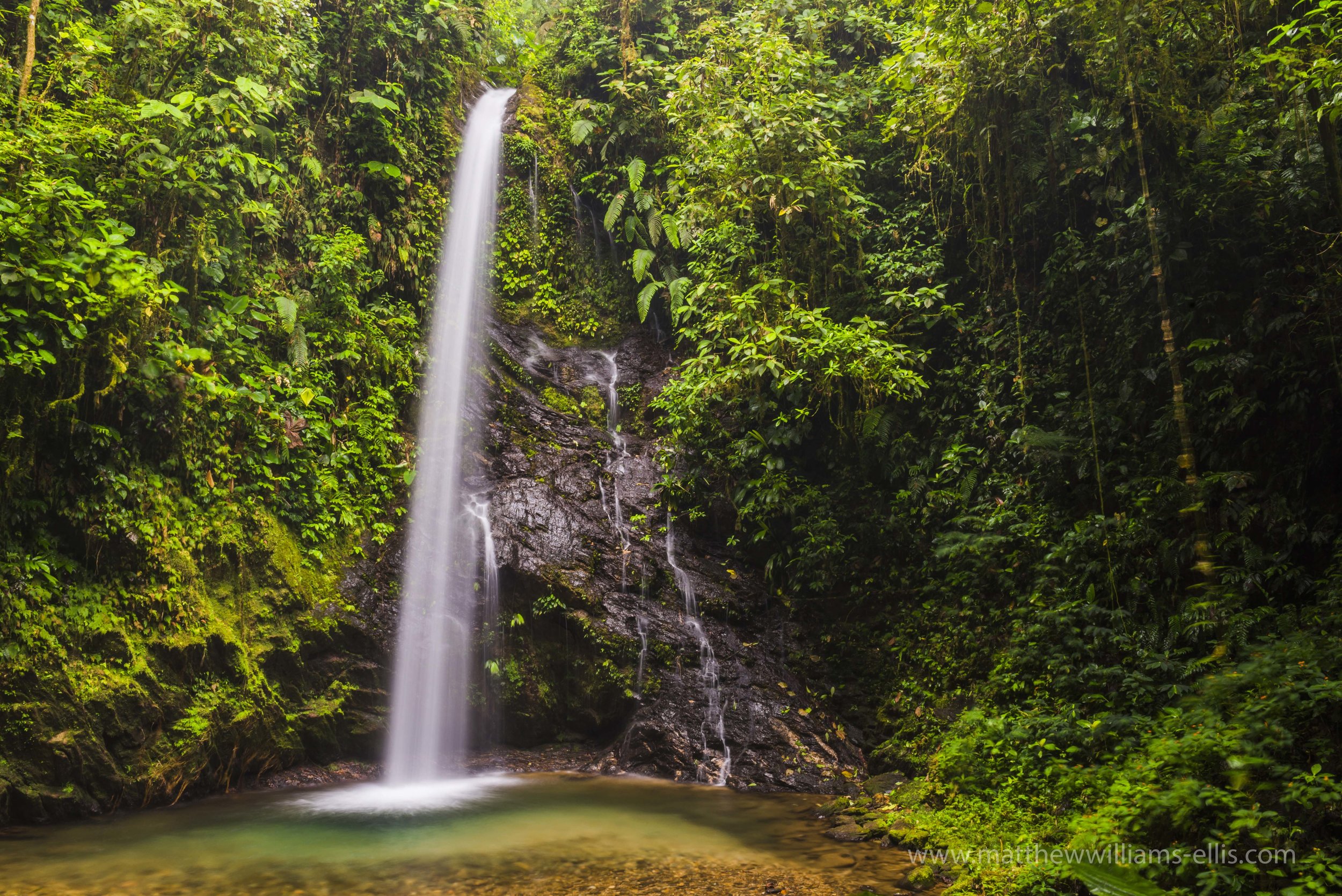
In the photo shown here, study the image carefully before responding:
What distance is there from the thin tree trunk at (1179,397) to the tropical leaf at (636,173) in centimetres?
816

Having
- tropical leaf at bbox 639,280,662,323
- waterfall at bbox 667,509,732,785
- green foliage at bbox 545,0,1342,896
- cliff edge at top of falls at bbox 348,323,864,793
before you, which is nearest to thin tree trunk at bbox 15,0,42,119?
cliff edge at top of falls at bbox 348,323,864,793

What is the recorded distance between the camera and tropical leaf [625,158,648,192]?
13.5 meters

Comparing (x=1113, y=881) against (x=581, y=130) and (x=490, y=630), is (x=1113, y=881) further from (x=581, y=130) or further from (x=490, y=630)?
(x=581, y=130)

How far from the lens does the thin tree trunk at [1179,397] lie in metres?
6.11

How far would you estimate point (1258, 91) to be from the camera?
24.7 feet

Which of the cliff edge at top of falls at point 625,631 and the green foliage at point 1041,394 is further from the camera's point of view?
the cliff edge at top of falls at point 625,631

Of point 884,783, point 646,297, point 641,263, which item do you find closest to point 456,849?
point 884,783

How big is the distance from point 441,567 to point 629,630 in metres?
2.55

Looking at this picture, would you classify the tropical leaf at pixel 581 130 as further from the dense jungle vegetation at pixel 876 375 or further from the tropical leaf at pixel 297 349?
the tropical leaf at pixel 297 349

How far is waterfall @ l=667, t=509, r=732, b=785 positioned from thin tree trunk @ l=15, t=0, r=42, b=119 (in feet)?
28.0

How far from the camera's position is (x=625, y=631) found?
9.19m

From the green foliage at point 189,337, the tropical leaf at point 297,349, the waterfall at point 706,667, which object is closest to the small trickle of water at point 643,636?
the waterfall at point 706,667

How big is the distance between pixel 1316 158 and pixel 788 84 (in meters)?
6.18

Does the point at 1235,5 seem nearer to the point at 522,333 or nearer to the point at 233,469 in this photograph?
the point at 522,333
